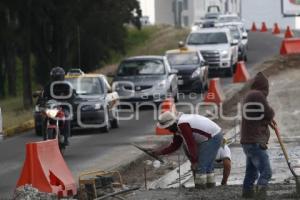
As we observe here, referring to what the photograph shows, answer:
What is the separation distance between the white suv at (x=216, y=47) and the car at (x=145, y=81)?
348 inches

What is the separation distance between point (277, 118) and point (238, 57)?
20.8 metres

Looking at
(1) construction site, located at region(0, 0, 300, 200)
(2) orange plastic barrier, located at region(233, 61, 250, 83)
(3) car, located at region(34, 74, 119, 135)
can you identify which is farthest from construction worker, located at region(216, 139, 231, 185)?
(2) orange plastic barrier, located at region(233, 61, 250, 83)

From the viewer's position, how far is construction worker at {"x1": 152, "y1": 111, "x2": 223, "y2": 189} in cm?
1283

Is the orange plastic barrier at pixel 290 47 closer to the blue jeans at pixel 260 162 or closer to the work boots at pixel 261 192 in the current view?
the blue jeans at pixel 260 162

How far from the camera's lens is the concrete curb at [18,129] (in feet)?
81.7

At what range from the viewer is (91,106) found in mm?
23844

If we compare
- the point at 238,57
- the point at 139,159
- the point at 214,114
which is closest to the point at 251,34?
the point at 238,57

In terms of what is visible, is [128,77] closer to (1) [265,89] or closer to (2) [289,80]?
(2) [289,80]

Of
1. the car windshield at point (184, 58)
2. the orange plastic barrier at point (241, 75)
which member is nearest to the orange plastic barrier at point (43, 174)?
the car windshield at point (184, 58)

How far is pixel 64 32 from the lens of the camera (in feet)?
138

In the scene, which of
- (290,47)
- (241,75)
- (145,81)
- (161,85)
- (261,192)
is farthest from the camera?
(290,47)

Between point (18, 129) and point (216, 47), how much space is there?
1693cm

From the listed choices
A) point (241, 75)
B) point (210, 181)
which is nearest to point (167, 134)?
point (210, 181)

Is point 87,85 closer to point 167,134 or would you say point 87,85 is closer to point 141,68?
point 167,134
